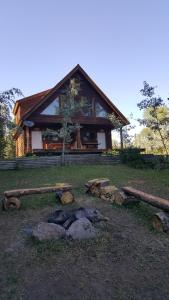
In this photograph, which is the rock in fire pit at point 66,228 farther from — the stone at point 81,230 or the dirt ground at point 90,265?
the dirt ground at point 90,265

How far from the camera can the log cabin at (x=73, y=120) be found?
75.0 feet

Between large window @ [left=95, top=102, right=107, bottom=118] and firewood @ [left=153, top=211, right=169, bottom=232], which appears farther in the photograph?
large window @ [left=95, top=102, right=107, bottom=118]

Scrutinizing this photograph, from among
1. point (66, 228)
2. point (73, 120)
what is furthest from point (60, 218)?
point (73, 120)

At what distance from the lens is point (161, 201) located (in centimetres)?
615

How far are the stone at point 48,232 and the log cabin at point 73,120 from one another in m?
16.6

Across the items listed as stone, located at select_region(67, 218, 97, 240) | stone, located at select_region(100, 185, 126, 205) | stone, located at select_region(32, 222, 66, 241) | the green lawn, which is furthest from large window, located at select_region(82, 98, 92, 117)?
stone, located at select_region(32, 222, 66, 241)

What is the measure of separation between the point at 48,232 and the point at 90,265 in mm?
1241

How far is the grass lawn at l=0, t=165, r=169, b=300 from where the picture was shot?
3656 mm

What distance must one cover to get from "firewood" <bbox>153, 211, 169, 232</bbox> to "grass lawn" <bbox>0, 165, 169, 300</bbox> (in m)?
0.17

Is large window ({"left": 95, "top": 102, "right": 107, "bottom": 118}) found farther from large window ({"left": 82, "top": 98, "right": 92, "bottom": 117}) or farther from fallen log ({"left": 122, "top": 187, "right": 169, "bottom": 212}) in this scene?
fallen log ({"left": 122, "top": 187, "right": 169, "bottom": 212})

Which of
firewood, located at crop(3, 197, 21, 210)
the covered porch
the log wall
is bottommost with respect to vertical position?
firewood, located at crop(3, 197, 21, 210)

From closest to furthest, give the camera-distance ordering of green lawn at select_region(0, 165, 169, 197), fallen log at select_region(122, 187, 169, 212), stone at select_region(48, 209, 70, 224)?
stone at select_region(48, 209, 70, 224) < fallen log at select_region(122, 187, 169, 212) < green lawn at select_region(0, 165, 169, 197)

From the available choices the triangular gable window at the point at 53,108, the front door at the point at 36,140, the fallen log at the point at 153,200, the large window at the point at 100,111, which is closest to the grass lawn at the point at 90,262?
the fallen log at the point at 153,200

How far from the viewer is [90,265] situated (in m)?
4.34
